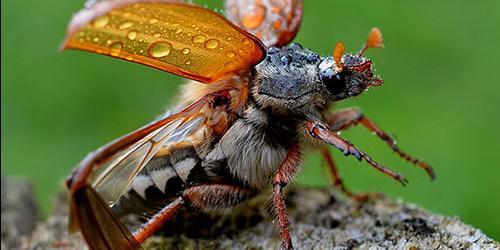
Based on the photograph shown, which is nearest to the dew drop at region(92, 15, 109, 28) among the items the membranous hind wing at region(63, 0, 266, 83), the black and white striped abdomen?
the membranous hind wing at region(63, 0, 266, 83)

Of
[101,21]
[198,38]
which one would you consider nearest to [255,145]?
[198,38]

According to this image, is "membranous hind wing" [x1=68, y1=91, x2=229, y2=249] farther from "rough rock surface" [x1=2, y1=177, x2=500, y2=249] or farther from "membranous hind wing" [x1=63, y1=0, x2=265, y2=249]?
"rough rock surface" [x1=2, y1=177, x2=500, y2=249]

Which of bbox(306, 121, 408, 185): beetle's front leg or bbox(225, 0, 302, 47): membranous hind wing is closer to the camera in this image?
bbox(306, 121, 408, 185): beetle's front leg

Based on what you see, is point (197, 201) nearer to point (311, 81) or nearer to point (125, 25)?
point (311, 81)

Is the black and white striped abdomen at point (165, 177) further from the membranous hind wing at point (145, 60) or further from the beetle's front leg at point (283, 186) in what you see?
the beetle's front leg at point (283, 186)

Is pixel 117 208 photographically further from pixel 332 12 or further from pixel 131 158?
pixel 332 12

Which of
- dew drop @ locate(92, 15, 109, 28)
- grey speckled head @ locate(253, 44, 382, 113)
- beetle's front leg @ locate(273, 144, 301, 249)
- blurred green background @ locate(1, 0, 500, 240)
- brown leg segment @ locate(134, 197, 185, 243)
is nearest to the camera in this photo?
dew drop @ locate(92, 15, 109, 28)
